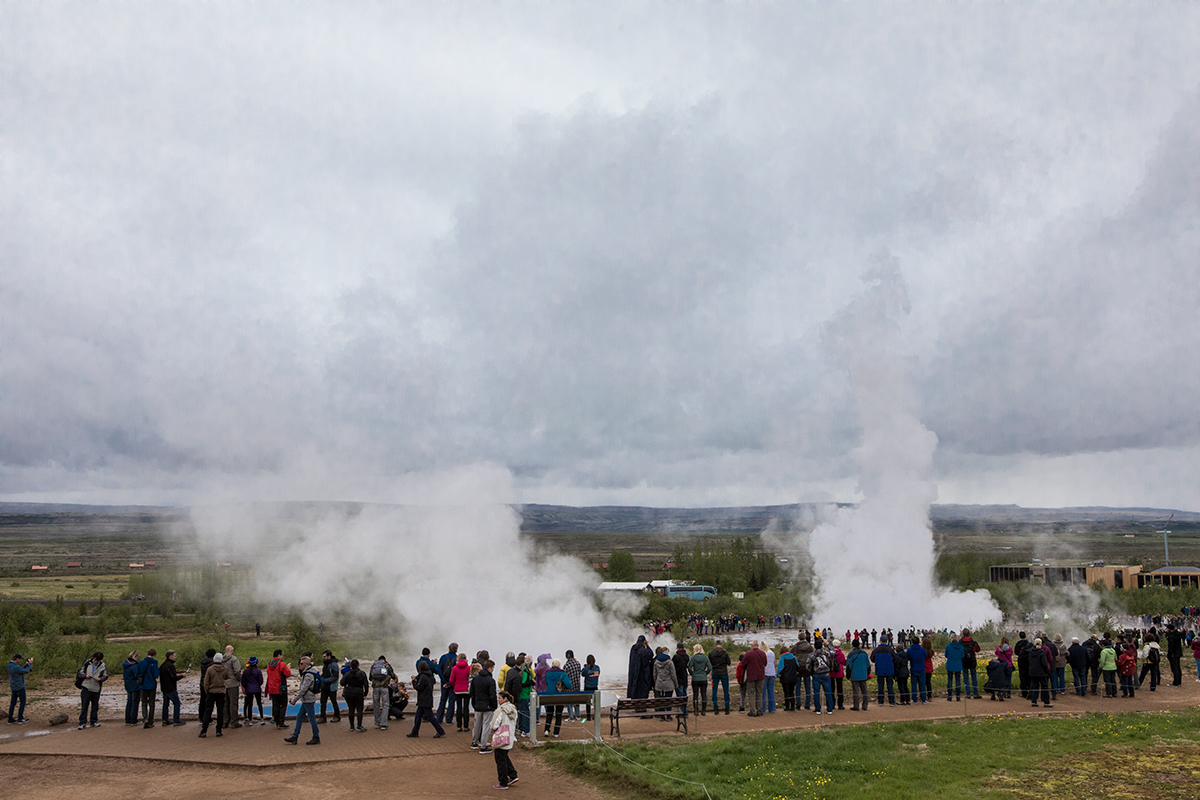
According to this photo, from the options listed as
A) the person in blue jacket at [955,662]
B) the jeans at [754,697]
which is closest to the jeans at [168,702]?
the jeans at [754,697]

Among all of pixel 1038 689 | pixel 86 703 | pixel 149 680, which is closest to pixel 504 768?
pixel 149 680

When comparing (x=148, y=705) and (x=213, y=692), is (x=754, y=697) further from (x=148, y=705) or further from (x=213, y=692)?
(x=148, y=705)

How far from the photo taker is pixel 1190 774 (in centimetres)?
1252

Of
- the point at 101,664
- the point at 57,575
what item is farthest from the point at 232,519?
the point at 57,575

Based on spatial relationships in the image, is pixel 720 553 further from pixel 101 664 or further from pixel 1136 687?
pixel 101 664

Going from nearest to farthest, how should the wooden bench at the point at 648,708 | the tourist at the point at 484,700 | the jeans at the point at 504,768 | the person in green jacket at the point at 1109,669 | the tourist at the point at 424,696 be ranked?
1. the jeans at the point at 504,768
2. the tourist at the point at 484,700
3. the wooden bench at the point at 648,708
4. the tourist at the point at 424,696
5. the person in green jacket at the point at 1109,669

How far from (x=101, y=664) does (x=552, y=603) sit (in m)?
21.9

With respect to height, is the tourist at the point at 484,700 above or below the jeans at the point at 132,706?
above

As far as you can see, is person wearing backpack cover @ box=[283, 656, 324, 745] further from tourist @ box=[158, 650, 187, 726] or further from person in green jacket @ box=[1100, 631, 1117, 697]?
person in green jacket @ box=[1100, 631, 1117, 697]

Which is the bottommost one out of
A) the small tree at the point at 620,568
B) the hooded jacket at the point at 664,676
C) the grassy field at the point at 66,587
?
the grassy field at the point at 66,587

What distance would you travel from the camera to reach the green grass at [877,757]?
476 inches

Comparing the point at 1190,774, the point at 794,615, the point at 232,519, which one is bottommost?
the point at 794,615

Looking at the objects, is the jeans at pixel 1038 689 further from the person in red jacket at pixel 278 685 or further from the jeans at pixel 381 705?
the person in red jacket at pixel 278 685

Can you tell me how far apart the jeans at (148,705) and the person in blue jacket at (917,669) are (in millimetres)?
17894
